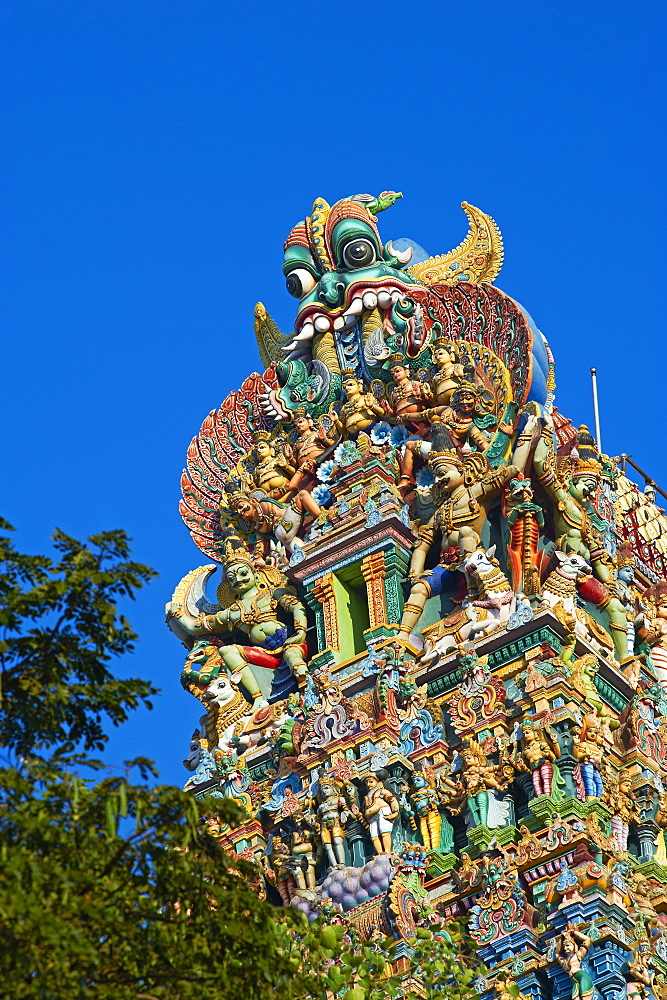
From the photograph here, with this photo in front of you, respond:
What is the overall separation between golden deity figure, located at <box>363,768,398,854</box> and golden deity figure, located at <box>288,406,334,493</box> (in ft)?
18.2

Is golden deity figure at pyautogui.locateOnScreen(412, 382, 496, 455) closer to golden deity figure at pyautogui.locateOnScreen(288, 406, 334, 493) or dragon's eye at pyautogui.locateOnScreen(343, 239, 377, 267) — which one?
golden deity figure at pyautogui.locateOnScreen(288, 406, 334, 493)

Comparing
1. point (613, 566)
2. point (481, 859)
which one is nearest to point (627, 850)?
point (481, 859)

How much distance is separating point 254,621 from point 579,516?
186 inches

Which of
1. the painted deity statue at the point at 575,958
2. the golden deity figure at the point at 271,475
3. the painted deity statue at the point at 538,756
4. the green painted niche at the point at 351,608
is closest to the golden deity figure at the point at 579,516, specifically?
the green painted niche at the point at 351,608

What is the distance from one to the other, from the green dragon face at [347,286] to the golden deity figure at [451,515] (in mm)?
2531

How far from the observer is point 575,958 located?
2417 centimetres

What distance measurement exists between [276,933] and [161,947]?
127 cm

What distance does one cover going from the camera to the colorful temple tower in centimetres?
2555

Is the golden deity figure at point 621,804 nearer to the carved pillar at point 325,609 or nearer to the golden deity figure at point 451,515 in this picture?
the golden deity figure at point 451,515

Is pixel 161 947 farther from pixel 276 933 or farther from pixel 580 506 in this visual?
pixel 580 506

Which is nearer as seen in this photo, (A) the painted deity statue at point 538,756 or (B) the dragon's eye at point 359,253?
(A) the painted deity statue at point 538,756

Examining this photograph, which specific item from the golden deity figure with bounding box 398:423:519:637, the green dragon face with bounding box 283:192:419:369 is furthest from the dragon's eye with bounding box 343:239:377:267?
the golden deity figure with bounding box 398:423:519:637

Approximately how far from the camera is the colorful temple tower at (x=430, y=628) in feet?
83.8

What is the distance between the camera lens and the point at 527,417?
29.2m
